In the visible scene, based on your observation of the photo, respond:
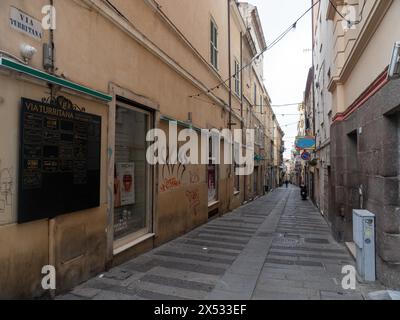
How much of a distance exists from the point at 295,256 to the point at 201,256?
6.52ft

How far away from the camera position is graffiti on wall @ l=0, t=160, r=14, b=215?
3703 mm

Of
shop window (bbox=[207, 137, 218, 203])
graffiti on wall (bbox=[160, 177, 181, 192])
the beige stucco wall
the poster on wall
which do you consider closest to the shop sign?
the poster on wall

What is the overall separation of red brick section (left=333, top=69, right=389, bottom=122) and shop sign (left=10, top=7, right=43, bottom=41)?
4.59 meters

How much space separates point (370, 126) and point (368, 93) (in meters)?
0.66

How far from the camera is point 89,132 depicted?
5094 millimetres

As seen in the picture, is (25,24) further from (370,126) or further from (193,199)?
(193,199)

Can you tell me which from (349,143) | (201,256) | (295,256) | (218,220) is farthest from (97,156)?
(218,220)

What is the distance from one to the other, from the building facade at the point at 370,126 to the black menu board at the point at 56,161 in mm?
4221

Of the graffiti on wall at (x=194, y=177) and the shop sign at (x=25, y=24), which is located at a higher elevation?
the shop sign at (x=25, y=24)

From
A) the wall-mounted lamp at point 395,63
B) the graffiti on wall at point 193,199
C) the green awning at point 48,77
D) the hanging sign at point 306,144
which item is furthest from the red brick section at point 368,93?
the hanging sign at point 306,144

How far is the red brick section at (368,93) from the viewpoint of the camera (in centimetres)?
525

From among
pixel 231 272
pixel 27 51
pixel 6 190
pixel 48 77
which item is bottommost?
pixel 231 272

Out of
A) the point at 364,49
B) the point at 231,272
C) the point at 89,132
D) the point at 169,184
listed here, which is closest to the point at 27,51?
the point at 89,132

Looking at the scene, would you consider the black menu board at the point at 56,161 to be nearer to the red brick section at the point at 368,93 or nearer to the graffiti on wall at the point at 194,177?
the red brick section at the point at 368,93
